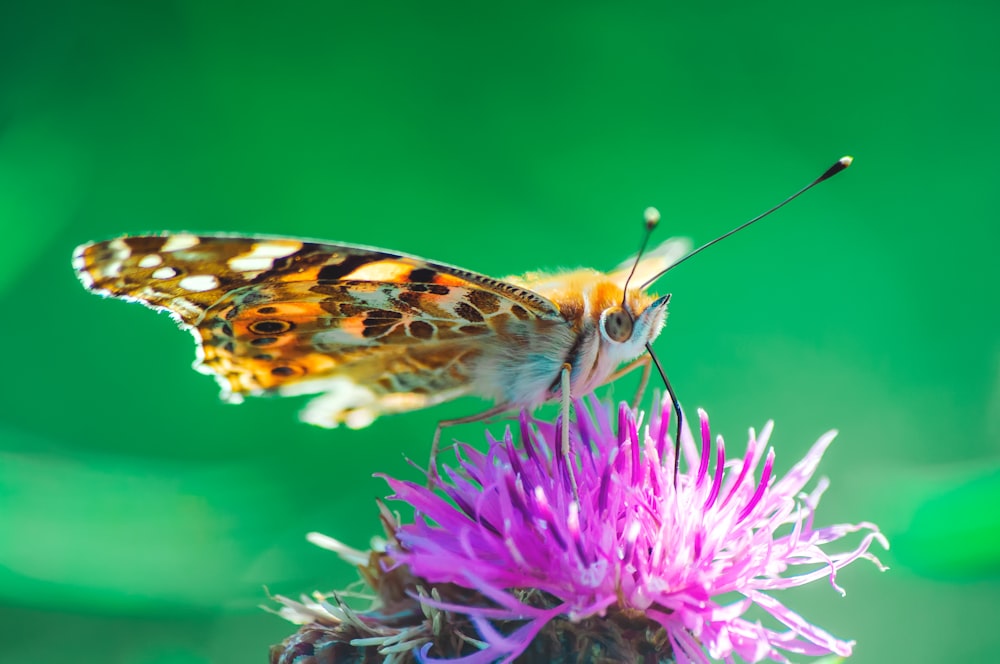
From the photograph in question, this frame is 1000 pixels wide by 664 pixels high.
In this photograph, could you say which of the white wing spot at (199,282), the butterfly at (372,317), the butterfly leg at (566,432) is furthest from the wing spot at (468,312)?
the white wing spot at (199,282)

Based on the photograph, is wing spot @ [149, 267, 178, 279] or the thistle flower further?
wing spot @ [149, 267, 178, 279]

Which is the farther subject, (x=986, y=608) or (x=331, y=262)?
(x=986, y=608)

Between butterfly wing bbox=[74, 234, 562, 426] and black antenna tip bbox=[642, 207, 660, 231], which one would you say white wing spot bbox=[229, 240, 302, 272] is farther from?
black antenna tip bbox=[642, 207, 660, 231]

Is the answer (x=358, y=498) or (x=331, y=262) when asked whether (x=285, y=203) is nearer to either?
(x=358, y=498)

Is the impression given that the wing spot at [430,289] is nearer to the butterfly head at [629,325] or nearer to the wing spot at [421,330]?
the wing spot at [421,330]

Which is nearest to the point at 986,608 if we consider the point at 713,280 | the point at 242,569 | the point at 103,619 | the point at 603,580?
the point at 713,280

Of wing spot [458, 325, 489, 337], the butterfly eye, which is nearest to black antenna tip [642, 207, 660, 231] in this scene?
the butterfly eye

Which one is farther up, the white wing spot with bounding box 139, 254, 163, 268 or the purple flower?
the white wing spot with bounding box 139, 254, 163, 268
